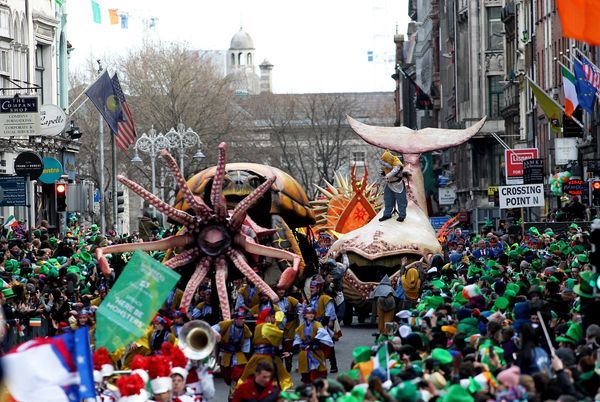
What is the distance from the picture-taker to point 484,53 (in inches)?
3118

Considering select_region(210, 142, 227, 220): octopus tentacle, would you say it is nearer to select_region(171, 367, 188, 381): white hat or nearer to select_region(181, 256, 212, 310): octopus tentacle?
select_region(181, 256, 212, 310): octopus tentacle

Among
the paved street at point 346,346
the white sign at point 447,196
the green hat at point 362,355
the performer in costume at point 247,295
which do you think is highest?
the white sign at point 447,196

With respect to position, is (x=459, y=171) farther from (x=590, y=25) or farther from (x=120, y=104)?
(x=590, y=25)

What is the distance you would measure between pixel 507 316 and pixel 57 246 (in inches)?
650

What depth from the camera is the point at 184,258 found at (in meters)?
24.1

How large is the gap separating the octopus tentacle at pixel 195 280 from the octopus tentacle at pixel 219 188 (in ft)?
1.98

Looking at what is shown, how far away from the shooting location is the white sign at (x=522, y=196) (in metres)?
34.2

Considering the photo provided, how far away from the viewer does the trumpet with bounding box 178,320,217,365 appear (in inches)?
→ 655

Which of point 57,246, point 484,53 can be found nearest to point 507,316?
point 57,246

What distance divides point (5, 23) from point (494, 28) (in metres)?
35.5

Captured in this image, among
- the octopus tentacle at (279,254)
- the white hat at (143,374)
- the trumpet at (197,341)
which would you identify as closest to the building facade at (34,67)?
the octopus tentacle at (279,254)

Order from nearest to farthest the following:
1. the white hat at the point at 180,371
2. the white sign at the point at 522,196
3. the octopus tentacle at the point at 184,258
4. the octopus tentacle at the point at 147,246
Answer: the white hat at the point at 180,371, the octopus tentacle at the point at 184,258, the octopus tentacle at the point at 147,246, the white sign at the point at 522,196

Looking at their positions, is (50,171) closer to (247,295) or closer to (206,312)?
(206,312)

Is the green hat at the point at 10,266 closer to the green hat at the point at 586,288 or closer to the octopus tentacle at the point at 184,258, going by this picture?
the octopus tentacle at the point at 184,258
